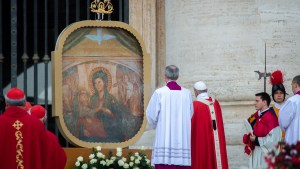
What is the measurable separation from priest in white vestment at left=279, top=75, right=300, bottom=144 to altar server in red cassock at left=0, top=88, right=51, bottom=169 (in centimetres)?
330

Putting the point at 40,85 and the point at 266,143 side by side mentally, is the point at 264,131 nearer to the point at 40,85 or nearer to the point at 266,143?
the point at 266,143

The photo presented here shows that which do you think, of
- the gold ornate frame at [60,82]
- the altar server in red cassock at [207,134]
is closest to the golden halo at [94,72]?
the gold ornate frame at [60,82]

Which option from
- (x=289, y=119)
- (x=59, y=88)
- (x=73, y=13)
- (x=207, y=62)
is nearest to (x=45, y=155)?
(x=59, y=88)

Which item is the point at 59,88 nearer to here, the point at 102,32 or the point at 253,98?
the point at 102,32

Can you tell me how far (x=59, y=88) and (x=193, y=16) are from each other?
3.03 m

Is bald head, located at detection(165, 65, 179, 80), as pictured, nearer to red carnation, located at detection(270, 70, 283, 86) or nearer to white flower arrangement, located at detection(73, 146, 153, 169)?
white flower arrangement, located at detection(73, 146, 153, 169)

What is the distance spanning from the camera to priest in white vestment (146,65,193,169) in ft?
44.2

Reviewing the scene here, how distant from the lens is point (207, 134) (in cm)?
1462

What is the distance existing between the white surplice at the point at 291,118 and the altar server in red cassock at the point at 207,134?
49.9 inches

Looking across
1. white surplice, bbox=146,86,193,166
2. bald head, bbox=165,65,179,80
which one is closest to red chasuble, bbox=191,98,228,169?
white surplice, bbox=146,86,193,166

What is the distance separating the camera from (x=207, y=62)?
16.0m

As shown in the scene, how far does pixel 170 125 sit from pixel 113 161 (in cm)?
90

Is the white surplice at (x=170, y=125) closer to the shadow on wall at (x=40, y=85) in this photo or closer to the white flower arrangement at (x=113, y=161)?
the white flower arrangement at (x=113, y=161)

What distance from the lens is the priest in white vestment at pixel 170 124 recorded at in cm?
1348
